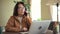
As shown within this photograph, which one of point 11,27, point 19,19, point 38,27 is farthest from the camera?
point 19,19

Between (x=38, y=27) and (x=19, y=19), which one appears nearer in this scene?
(x=38, y=27)

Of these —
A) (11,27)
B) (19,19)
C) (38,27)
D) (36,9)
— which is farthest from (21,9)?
(36,9)

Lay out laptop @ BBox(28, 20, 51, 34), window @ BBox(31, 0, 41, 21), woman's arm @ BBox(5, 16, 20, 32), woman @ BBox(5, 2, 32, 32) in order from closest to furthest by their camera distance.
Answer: laptop @ BBox(28, 20, 51, 34) → woman's arm @ BBox(5, 16, 20, 32) → woman @ BBox(5, 2, 32, 32) → window @ BBox(31, 0, 41, 21)

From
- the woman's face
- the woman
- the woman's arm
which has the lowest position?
the woman's arm

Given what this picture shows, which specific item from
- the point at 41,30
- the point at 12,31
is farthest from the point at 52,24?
the point at 12,31

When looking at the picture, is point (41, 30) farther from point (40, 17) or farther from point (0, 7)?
point (0, 7)

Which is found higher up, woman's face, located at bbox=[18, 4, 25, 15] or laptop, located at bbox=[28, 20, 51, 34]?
woman's face, located at bbox=[18, 4, 25, 15]

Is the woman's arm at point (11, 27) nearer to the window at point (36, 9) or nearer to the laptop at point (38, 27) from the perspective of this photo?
the laptop at point (38, 27)

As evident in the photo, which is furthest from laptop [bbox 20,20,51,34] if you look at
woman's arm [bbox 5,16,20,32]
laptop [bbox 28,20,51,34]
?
woman's arm [bbox 5,16,20,32]

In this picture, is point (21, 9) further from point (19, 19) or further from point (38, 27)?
point (38, 27)

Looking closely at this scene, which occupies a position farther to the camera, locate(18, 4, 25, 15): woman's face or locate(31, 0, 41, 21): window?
locate(31, 0, 41, 21): window

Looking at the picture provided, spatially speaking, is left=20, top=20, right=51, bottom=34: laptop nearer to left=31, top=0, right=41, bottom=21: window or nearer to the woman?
the woman

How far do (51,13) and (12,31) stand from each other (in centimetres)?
254

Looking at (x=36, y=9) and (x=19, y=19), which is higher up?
(x=36, y=9)
